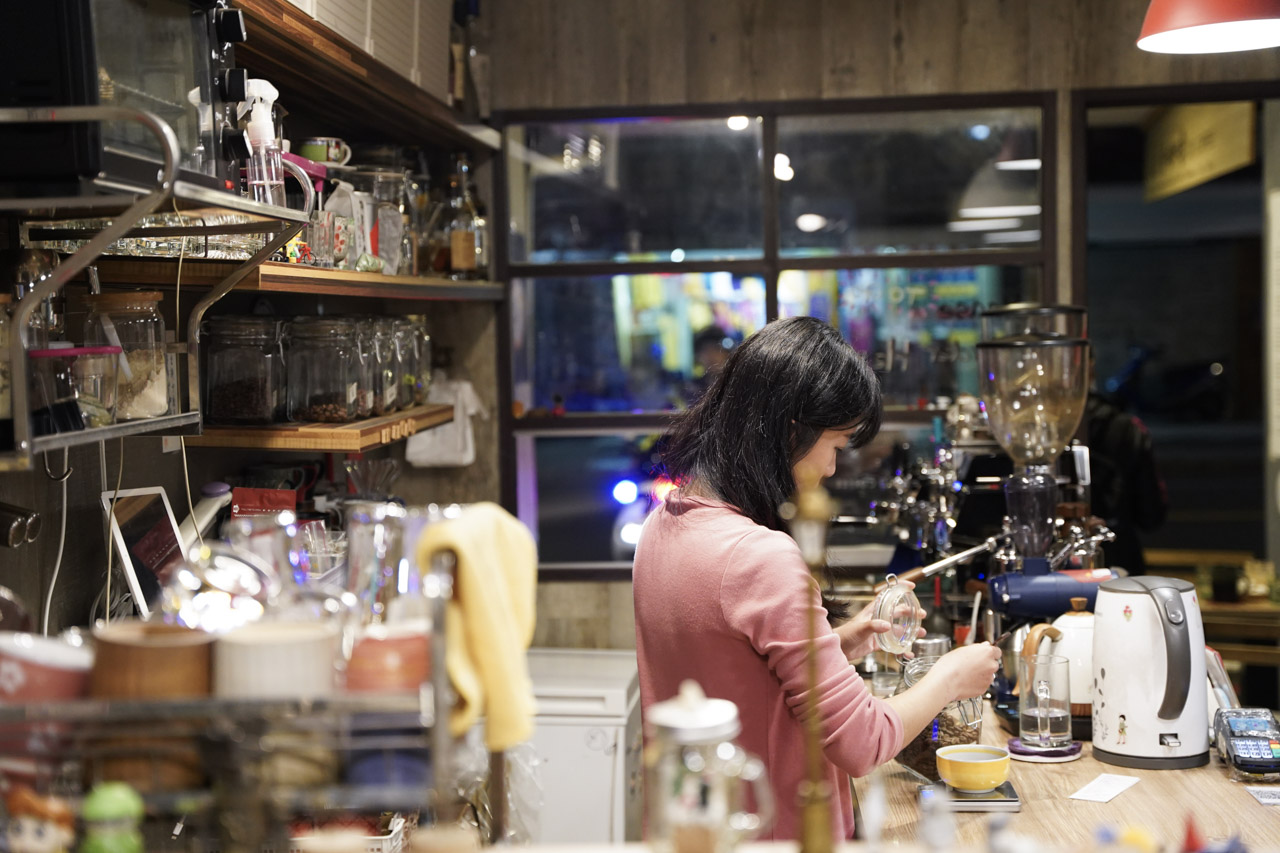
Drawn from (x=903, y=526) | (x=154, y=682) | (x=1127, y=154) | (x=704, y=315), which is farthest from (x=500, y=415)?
(x=1127, y=154)

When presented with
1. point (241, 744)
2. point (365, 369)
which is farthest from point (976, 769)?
point (365, 369)

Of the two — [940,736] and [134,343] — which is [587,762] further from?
[134,343]

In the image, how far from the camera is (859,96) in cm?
402

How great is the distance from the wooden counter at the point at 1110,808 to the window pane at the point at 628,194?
233 centimetres

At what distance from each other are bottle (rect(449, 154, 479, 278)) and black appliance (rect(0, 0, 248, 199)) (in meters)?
1.96

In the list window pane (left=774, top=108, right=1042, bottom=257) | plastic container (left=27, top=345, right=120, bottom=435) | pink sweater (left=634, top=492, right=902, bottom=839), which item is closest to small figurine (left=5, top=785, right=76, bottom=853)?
plastic container (left=27, top=345, right=120, bottom=435)

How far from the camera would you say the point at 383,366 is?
9.71ft

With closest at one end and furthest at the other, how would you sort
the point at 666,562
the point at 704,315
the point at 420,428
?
the point at 666,562
the point at 420,428
the point at 704,315

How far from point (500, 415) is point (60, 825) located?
3.12 m

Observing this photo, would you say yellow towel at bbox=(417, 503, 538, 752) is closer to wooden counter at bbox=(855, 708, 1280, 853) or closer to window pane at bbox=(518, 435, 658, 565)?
wooden counter at bbox=(855, 708, 1280, 853)

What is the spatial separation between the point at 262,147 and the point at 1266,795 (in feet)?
6.47

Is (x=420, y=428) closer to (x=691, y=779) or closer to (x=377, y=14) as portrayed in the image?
(x=377, y=14)

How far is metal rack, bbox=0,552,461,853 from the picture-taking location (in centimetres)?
110

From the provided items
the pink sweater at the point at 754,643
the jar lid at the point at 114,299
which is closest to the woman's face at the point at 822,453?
the pink sweater at the point at 754,643
